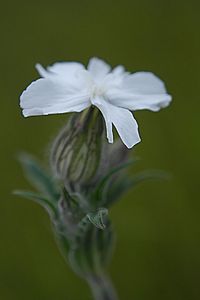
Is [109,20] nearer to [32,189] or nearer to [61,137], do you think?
[32,189]

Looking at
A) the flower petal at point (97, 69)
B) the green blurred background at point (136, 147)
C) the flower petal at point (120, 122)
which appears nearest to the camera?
the flower petal at point (120, 122)

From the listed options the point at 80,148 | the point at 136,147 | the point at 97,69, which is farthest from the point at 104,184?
the point at 136,147

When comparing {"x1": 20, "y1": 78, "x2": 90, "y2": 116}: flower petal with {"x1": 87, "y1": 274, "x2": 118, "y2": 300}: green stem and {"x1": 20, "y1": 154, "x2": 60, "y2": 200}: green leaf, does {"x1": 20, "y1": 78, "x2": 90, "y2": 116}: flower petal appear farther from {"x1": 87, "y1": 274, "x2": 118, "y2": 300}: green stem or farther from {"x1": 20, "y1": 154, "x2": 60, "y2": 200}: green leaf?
{"x1": 87, "y1": 274, "x2": 118, "y2": 300}: green stem

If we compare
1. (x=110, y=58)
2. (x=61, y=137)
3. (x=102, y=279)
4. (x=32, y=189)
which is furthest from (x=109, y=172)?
(x=110, y=58)

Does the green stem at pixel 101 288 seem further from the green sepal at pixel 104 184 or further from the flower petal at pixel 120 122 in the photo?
the flower petal at pixel 120 122

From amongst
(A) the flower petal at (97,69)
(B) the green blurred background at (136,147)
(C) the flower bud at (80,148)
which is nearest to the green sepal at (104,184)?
(C) the flower bud at (80,148)

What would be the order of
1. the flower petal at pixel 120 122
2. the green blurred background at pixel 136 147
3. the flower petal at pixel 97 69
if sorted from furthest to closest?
the green blurred background at pixel 136 147, the flower petal at pixel 97 69, the flower petal at pixel 120 122
